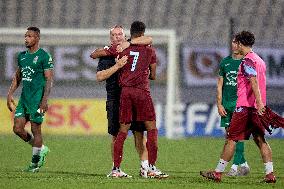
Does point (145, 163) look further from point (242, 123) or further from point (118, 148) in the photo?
point (242, 123)

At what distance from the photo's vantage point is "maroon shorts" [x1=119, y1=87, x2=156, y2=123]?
1312 cm

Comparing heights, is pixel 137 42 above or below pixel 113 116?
above

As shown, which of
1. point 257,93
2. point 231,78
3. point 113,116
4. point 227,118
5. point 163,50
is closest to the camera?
point 257,93

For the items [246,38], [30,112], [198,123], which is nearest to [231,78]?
[246,38]

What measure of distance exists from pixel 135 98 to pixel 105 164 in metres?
3.53

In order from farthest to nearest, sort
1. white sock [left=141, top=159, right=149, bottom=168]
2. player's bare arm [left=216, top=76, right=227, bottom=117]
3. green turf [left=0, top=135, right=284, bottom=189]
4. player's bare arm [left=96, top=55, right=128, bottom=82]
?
player's bare arm [left=216, top=76, right=227, bottom=117], white sock [left=141, top=159, right=149, bottom=168], player's bare arm [left=96, top=55, right=128, bottom=82], green turf [left=0, top=135, right=284, bottom=189]

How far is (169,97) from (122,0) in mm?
3744

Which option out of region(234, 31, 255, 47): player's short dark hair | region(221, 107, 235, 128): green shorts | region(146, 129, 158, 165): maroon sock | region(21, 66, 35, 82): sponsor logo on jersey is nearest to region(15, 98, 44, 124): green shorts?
region(21, 66, 35, 82): sponsor logo on jersey

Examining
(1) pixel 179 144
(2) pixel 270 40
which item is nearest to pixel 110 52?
(1) pixel 179 144

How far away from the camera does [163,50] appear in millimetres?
24906

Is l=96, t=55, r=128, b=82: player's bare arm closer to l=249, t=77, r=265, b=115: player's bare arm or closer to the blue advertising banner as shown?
l=249, t=77, r=265, b=115: player's bare arm

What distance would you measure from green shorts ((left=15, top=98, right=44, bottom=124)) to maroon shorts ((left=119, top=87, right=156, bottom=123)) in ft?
6.69

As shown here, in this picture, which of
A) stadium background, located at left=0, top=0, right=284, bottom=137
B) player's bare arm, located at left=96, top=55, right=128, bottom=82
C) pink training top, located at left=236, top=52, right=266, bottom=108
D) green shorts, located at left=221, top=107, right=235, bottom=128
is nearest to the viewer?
pink training top, located at left=236, top=52, right=266, bottom=108

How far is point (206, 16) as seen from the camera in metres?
26.7
